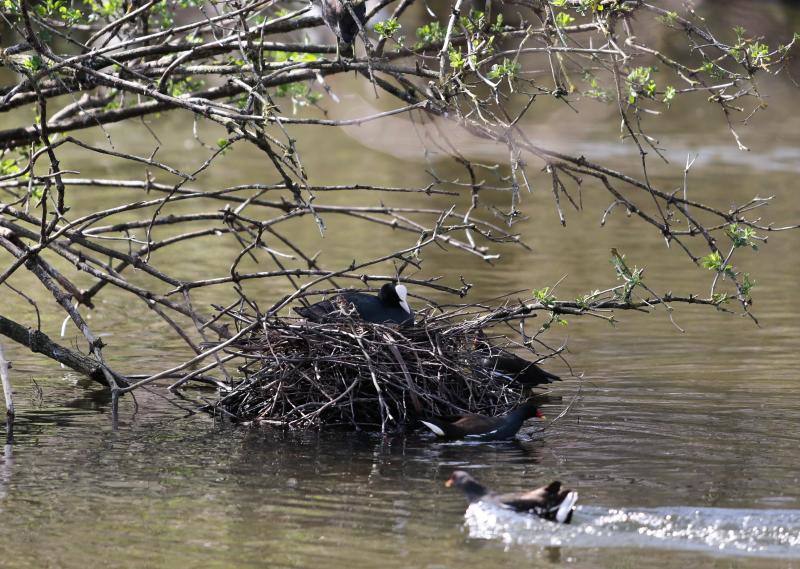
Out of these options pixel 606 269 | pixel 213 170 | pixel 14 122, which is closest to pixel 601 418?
pixel 606 269

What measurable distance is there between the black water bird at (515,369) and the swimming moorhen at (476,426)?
0.70 m

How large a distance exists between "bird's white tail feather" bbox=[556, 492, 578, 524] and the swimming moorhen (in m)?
1.85

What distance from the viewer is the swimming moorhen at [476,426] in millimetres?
8039

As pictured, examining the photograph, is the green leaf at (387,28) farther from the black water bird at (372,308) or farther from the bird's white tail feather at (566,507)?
the bird's white tail feather at (566,507)

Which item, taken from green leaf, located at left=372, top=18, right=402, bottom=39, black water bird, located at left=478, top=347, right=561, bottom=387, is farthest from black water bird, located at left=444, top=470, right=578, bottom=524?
green leaf, located at left=372, top=18, right=402, bottom=39

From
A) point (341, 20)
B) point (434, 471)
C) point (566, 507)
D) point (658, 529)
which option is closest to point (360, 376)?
point (434, 471)

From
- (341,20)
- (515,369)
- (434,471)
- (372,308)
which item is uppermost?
(341,20)

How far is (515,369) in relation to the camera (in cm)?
947

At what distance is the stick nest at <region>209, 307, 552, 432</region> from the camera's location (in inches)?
324

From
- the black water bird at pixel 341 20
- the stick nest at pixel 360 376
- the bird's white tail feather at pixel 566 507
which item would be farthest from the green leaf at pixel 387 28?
the bird's white tail feather at pixel 566 507

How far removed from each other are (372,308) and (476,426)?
1.12 m

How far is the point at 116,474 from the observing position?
24.0 ft

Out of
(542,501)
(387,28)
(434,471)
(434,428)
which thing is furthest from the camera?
(434,428)

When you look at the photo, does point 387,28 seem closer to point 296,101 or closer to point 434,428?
point 434,428
